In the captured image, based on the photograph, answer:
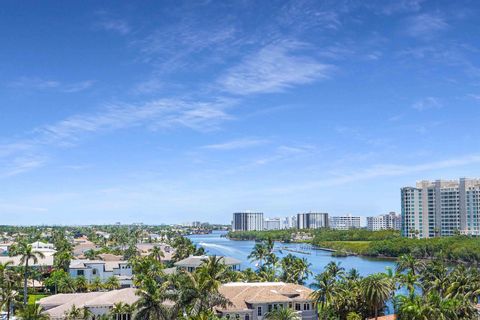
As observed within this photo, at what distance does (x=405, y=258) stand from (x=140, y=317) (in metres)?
40.3

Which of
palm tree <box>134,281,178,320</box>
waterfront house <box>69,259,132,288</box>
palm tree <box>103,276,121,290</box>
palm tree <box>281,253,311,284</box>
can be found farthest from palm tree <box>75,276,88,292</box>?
palm tree <box>134,281,178,320</box>

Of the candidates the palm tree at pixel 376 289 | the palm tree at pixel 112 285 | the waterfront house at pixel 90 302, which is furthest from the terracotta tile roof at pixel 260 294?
the palm tree at pixel 112 285

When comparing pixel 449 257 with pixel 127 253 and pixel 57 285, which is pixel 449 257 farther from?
pixel 57 285

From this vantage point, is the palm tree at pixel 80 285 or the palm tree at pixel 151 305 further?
the palm tree at pixel 80 285

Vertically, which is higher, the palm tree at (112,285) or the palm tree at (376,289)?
the palm tree at (376,289)

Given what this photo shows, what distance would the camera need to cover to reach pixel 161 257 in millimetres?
132500

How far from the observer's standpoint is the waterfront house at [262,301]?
58922mm

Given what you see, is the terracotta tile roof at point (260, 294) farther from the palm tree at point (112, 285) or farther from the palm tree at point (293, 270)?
the palm tree at point (112, 285)

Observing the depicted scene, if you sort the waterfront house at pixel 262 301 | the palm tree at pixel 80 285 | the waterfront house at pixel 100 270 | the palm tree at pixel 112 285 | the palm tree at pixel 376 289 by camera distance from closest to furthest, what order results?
the palm tree at pixel 376 289 < the waterfront house at pixel 262 301 < the palm tree at pixel 112 285 < the palm tree at pixel 80 285 < the waterfront house at pixel 100 270

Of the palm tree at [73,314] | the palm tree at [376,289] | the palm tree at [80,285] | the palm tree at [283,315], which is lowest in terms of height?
the palm tree at [80,285]

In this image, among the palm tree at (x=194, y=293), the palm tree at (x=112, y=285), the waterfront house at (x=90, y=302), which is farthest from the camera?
the palm tree at (x=112, y=285)

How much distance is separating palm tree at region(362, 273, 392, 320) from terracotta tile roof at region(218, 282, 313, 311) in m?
6.49

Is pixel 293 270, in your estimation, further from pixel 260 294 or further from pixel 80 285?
pixel 80 285

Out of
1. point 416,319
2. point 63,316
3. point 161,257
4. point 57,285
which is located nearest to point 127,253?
point 161,257
